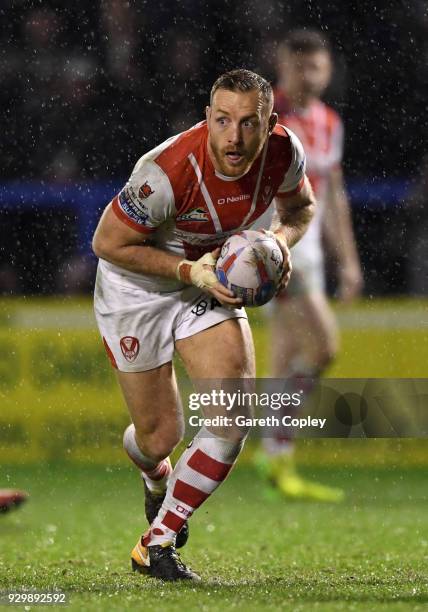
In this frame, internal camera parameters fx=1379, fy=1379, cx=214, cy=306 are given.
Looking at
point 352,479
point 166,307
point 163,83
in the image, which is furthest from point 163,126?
point 166,307

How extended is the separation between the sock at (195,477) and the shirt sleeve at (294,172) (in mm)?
851

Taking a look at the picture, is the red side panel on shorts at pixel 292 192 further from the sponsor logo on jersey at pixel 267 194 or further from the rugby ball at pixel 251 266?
the rugby ball at pixel 251 266

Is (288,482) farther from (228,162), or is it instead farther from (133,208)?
(228,162)

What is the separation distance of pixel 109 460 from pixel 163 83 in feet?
9.95

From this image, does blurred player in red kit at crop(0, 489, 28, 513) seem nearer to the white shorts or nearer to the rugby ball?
the white shorts

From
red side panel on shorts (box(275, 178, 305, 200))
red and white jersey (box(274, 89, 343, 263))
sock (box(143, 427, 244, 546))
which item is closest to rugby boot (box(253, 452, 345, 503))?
red and white jersey (box(274, 89, 343, 263))

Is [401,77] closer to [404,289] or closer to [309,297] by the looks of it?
[404,289]

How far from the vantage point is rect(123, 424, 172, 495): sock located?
4895 millimetres

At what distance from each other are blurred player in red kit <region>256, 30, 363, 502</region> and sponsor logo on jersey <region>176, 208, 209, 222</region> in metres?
2.58

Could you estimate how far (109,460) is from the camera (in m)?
7.70

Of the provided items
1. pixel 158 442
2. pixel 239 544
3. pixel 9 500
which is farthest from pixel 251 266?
pixel 9 500

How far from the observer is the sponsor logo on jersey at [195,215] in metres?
4.38

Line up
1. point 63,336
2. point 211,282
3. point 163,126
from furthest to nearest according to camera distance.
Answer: point 163,126, point 63,336, point 211,282

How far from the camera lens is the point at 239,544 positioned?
5.41m
